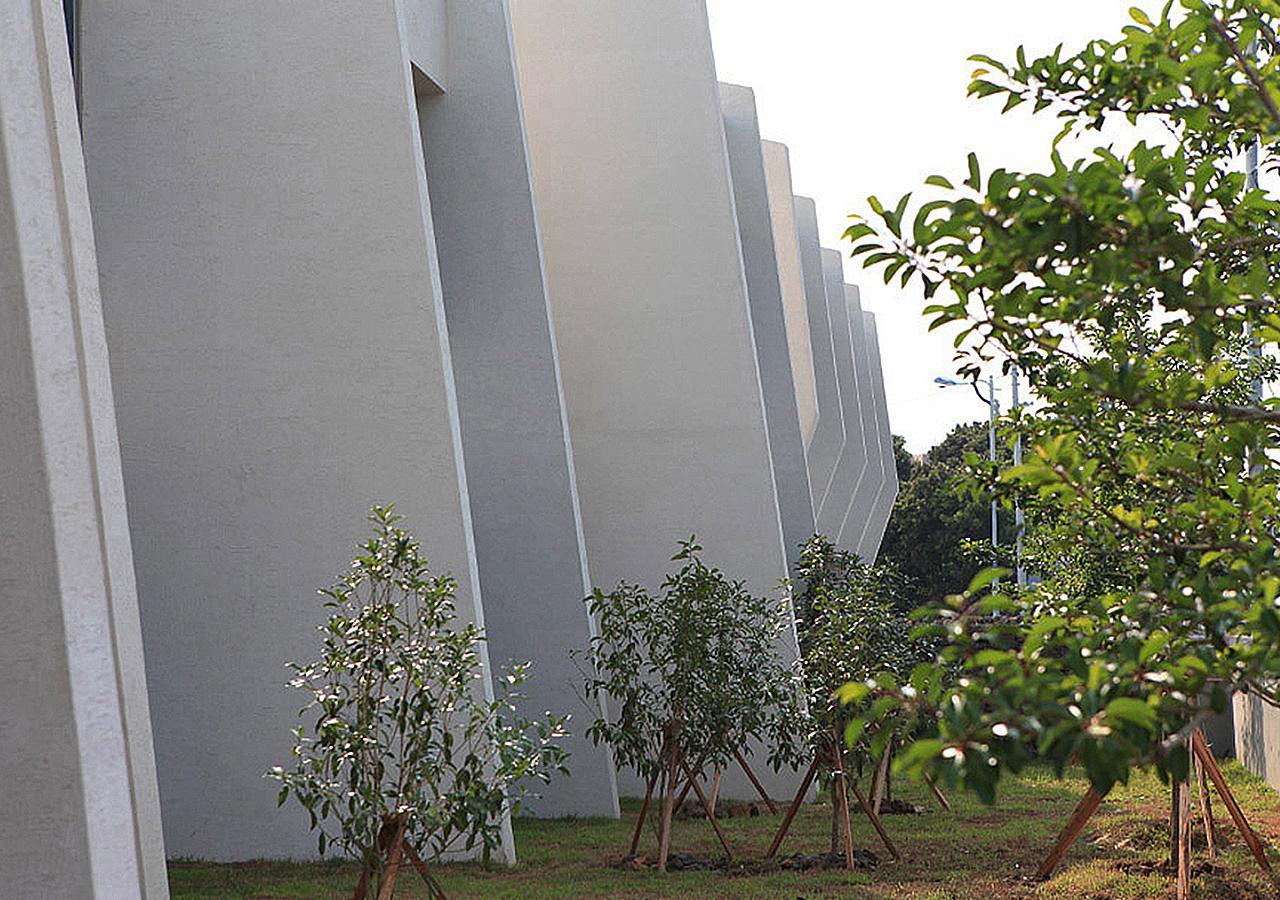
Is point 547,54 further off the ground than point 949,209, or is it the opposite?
point 547,54

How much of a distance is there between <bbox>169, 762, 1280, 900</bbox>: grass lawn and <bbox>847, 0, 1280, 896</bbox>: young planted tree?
5.17m

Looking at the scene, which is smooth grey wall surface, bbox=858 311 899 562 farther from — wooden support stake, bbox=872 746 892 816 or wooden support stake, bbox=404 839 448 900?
wooden support stake, bbox=404 839 448 900

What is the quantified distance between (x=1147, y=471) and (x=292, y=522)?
822cm

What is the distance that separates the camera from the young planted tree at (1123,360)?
7.34ft

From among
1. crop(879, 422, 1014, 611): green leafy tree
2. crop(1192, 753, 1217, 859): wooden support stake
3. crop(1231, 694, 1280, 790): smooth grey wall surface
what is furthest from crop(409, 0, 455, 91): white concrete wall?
crop(879, 422, 1014, 611): green leafy tree

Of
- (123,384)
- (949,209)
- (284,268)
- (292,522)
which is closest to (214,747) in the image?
(292,522)

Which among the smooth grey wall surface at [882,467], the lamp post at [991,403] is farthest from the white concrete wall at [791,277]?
the smooth grey wall surface at [882,467]

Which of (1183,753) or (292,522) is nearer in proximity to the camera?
(1183,753)

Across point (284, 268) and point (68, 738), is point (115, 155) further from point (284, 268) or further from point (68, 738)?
point (68, 738)

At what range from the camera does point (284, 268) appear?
418 inches

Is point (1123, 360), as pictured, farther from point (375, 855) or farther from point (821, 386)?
point (821, 386)

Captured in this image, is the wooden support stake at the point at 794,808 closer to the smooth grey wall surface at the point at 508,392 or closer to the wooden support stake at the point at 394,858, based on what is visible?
the smooth grey wall surface at the point at 508,392

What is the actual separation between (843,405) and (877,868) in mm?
24181

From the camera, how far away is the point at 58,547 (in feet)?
19.7
